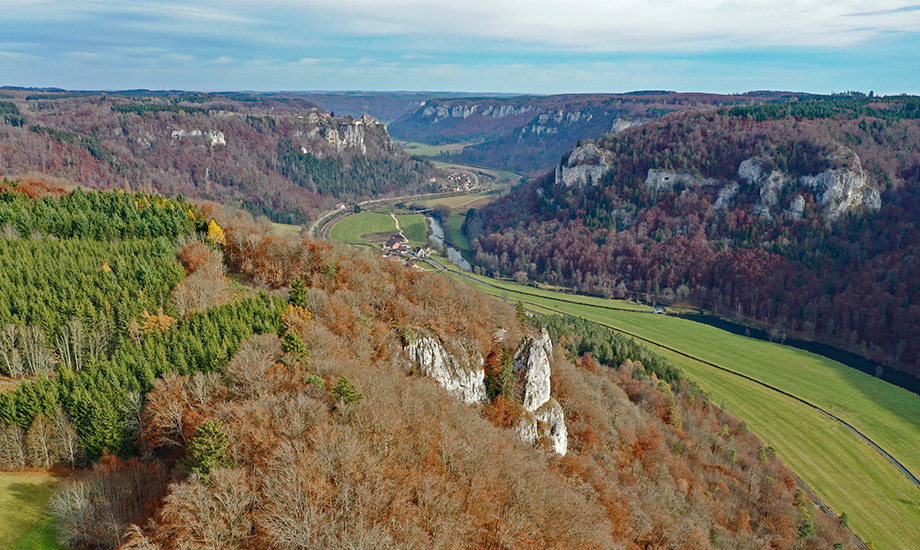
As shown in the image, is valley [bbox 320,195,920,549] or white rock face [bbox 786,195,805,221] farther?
white rock face [bbox 786,195,805,221]

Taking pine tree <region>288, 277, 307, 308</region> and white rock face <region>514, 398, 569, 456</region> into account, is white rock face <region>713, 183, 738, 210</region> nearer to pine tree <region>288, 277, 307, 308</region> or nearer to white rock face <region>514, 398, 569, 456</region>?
white rock face <region>514, 398, 569, 456</region>

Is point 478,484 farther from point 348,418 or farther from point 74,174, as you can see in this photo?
point 74,174

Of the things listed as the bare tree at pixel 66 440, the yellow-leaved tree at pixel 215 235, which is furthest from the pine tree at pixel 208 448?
the yellow-leaved tree at pixel 215 235

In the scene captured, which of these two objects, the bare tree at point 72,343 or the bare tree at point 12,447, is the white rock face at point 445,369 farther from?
the bare tree at point 12,447

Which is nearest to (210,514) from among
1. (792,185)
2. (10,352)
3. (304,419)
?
(304,419)

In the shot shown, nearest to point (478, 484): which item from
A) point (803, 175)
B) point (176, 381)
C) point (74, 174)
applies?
point (176, 381)

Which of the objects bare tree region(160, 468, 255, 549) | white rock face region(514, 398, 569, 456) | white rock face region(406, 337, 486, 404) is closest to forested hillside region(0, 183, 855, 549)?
bare tree region(160, 468, 255, 549)
